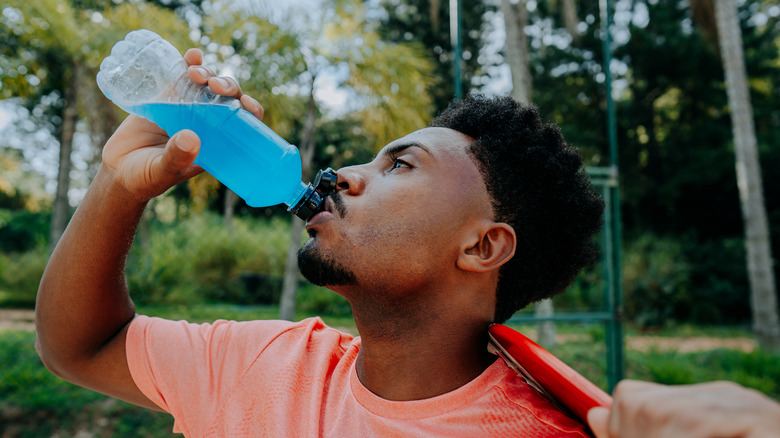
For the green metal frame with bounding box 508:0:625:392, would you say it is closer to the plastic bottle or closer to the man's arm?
the plastic bottle

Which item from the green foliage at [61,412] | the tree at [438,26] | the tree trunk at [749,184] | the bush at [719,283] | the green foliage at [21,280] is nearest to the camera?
the green foliage at [61,412]

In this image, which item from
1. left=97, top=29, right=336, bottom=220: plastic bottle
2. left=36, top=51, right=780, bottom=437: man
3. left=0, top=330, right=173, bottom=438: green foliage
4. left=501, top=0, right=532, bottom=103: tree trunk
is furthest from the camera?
left=501, top=0, right=532, bottom=103: tree trunk

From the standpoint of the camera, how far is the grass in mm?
4934

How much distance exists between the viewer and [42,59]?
788cm

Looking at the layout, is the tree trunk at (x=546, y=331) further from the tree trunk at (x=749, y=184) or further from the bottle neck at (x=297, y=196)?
the bottle neck at (x=297, y=196)

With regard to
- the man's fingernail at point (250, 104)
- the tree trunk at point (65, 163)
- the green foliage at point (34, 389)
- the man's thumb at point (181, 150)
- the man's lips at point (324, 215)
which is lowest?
the green foliage at point (34, 389)

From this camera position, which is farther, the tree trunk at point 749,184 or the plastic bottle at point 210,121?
→ the tree trunk at point 749,184

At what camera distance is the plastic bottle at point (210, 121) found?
5.60 ft

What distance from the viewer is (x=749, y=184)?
923 cm

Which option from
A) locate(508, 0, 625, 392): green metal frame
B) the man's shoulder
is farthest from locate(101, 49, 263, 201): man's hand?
locate(508, 0, 625, 392): green metal frame

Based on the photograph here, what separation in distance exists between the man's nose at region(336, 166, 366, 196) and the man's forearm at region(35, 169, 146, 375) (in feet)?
1.82

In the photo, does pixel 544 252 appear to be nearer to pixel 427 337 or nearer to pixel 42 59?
pixel 427 337

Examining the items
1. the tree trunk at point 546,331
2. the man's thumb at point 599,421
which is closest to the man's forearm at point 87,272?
the man's thumb at point 599,421

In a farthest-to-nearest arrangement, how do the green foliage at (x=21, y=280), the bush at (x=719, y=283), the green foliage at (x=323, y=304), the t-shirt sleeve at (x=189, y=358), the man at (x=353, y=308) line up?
1. the bush at (x=719, y=283)
2. the green foliage at (x=323, y=304)
3. the green foliage at (x=21, y=280)
4. the t-shirt sleeve at (x=189, y=358)
5. the man at (x=353, y=308)
